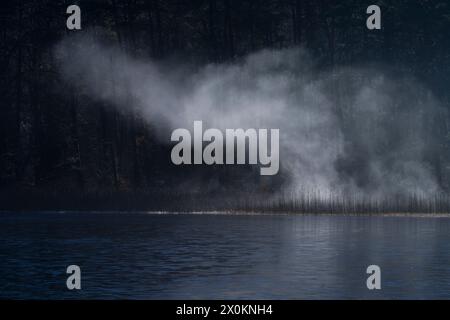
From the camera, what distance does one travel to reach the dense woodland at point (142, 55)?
8912 cm

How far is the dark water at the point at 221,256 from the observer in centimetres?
3556

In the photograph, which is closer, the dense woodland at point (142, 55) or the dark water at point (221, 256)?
the dark water at point (221, 256)

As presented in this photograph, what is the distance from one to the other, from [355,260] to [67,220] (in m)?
24.6

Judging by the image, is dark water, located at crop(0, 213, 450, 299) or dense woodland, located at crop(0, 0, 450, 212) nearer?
dark water, located at crop(0, 213, 450, 299)

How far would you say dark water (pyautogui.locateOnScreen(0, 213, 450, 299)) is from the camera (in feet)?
117

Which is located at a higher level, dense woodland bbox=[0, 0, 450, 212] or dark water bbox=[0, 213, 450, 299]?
dense woodland bbox=[0, 0, 450, 212]

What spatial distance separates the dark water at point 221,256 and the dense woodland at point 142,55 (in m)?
21.5

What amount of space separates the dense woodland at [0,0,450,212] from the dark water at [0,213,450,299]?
21463 mm

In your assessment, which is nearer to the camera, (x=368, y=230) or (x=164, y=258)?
(x=164, y=258)

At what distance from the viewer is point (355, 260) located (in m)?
44.4

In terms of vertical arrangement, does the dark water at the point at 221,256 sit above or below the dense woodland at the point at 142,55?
below
